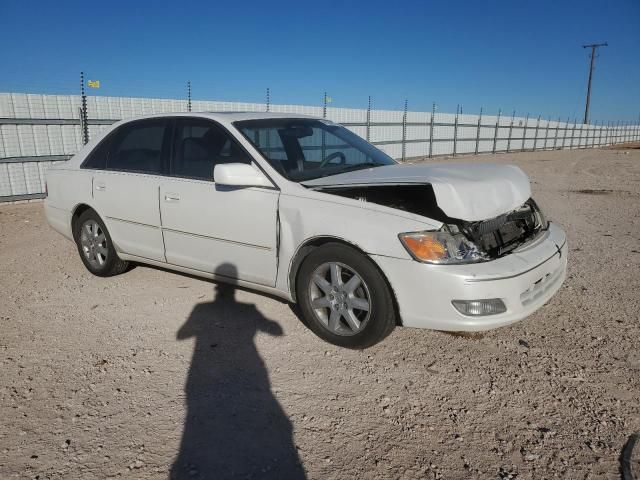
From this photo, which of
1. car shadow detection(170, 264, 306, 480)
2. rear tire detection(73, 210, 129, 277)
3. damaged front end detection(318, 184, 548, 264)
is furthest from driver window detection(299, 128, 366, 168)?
rear tire detection(73, 210, 129, 277)

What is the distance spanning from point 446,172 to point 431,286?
3.40 ft

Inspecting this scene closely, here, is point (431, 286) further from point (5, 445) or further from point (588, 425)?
point (5, 445)

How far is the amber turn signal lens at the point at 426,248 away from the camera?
9.21ft

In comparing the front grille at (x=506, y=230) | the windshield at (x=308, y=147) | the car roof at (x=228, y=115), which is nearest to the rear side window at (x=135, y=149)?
the car roof at (x=228, y=115)

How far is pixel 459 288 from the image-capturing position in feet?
9.02

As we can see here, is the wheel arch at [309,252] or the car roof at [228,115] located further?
the car roof at [228,115]

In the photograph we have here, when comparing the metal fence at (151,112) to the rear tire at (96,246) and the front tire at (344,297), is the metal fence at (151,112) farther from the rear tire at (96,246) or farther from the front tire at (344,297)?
the front tire at (344,297)

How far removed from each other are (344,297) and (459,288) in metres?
0.76

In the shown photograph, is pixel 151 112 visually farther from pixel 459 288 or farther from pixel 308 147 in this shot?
pixel 459 288

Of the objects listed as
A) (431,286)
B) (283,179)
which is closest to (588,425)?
(431,286)

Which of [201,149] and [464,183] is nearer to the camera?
[464,183]

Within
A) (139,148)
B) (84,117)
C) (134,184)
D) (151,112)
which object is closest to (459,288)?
(134,184)

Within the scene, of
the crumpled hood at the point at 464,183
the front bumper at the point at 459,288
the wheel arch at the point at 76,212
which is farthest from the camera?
the wheel arch at the point at 76,212

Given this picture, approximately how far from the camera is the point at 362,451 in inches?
89.1
